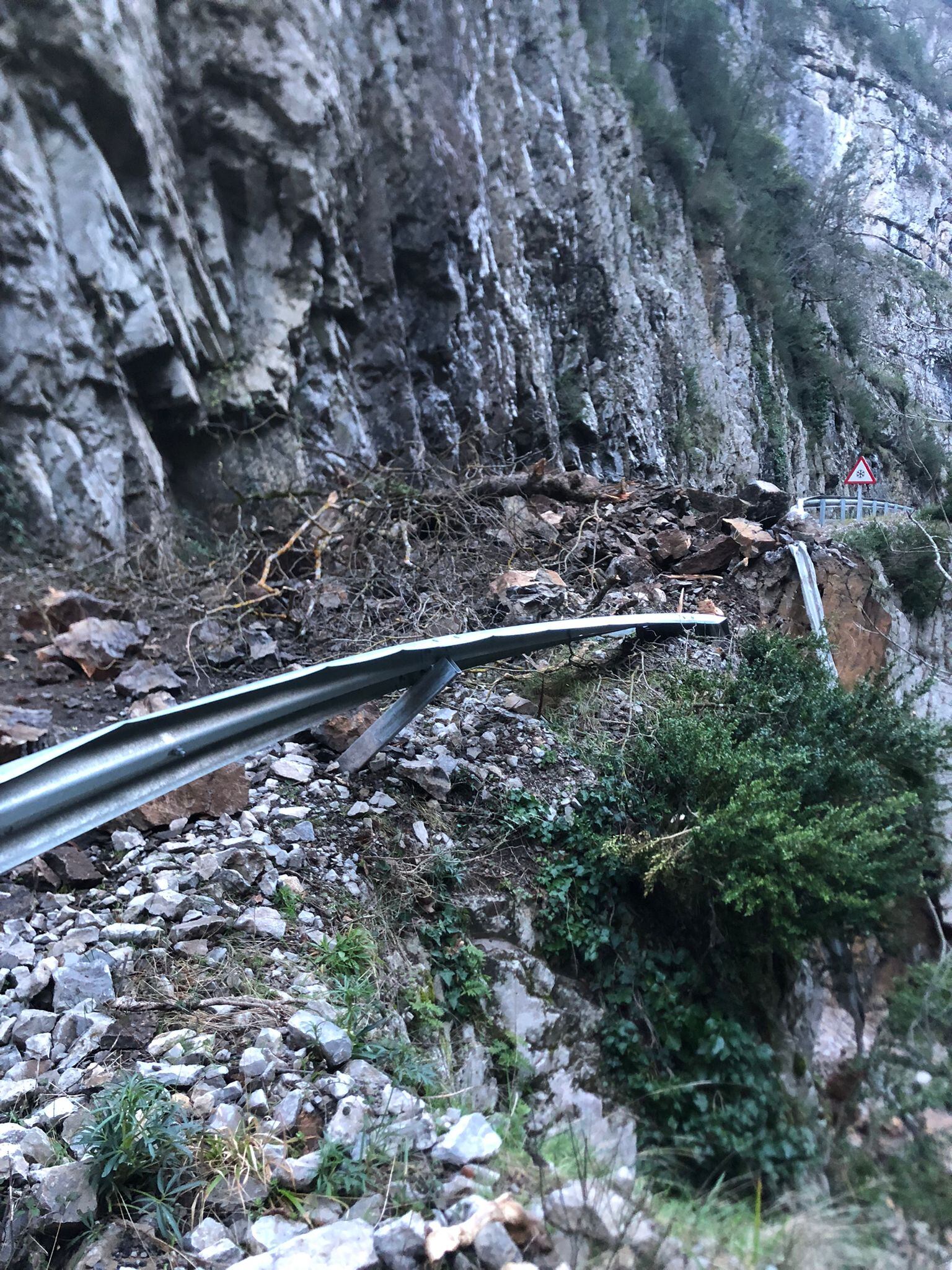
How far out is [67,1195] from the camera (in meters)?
1.48

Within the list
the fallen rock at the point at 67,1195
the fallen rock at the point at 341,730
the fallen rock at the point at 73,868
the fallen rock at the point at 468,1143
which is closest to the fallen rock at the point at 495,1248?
the fallen rock at the point at 468,1143

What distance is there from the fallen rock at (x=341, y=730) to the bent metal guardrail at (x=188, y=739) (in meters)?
0.27

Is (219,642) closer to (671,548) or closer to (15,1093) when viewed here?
(15,1093)

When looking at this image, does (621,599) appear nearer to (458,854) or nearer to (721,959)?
(458,854)

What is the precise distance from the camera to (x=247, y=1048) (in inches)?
71.1

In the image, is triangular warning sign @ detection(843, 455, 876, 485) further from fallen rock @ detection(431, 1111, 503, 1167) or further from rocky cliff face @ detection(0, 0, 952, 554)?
fallen rock @ detection(431, 1111, 503, 1167)

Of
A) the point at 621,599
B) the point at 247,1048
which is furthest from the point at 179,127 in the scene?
the point at 247,1048

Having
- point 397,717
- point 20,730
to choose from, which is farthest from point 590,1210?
point 20,730

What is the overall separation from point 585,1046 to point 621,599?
10.6 ft

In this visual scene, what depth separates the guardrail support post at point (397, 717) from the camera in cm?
299

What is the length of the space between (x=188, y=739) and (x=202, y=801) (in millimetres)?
625

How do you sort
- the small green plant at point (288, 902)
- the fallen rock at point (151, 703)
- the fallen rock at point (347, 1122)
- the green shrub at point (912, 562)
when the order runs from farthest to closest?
1. the green shrub at point (912, 562)
2. the fallen rock at point (151, 703)
3. the small green plant at point (288, 902)
4. the fallen rock at point (347, 1122)

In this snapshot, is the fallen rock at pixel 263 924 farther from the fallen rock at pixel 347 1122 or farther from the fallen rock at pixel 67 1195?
the fallen rock at pixel 67 1195

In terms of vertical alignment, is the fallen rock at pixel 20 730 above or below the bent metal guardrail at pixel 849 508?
below
